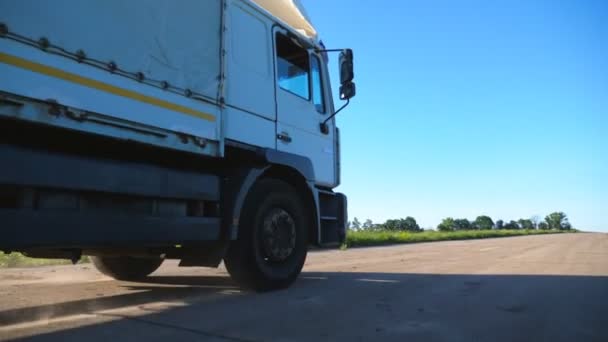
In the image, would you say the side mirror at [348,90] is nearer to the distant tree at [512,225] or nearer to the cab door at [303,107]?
the cab door at [303,107]

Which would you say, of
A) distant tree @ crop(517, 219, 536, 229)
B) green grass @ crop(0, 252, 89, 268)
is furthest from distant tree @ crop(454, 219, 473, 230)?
green grass @ crop(0, 252, 89, 268)

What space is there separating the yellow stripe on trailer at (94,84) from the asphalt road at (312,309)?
159 centimetres

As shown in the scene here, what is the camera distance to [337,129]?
5.89 m

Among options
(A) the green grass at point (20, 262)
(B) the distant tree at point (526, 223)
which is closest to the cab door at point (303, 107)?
(A) the green grass at point (20, 262)

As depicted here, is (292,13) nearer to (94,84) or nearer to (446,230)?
(94,84)

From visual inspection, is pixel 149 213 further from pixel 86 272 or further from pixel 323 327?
pixel 86 272

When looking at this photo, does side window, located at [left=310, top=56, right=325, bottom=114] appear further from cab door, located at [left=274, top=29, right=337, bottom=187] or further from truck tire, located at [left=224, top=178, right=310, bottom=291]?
truck tire, located at [left=224, top=178, right=310, bottom=291]

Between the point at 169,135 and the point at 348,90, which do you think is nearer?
the point at 169,135

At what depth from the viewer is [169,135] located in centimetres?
346

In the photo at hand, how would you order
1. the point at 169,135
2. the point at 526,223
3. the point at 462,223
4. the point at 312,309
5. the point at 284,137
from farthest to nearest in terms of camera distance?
the point at 526,223, the point at 462,223, the point at 284,137, the point at 312,309, the point at 169,135

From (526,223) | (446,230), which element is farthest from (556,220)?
(446,230)

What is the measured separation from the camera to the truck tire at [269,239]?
14.0 feet

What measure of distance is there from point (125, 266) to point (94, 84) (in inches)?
120

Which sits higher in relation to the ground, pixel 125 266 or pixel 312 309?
pixel 125 266
